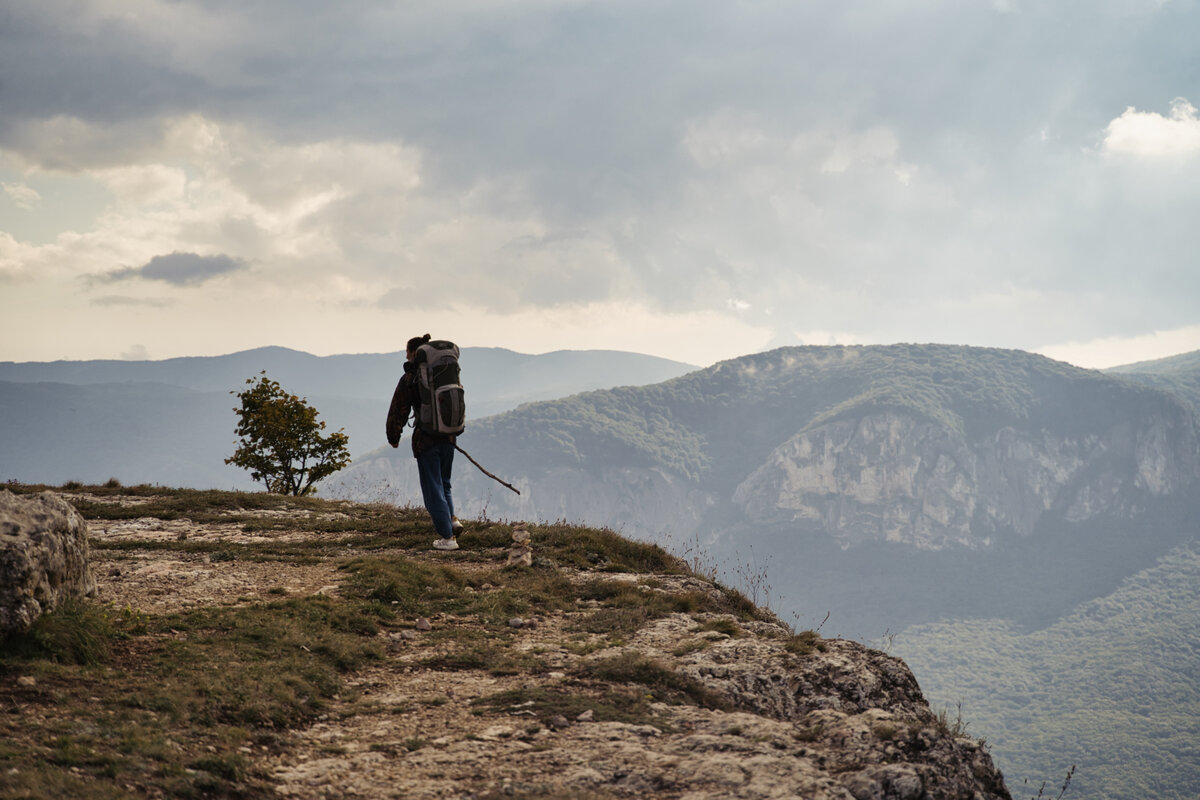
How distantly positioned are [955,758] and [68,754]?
19.9 feet

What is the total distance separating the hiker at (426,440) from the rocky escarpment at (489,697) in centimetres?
184

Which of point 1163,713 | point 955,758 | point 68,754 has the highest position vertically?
point 68,754

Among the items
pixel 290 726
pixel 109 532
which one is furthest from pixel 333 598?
pixel 109 532

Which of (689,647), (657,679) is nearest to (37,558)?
(657,679)

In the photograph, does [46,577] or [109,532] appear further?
[109,532]

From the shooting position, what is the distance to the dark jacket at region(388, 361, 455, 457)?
13086 mm

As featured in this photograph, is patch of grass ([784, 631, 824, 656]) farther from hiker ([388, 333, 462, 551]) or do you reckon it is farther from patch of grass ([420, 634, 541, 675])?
hiker ([388, 333, 462, 551])

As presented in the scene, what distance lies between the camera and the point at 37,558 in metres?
6.63

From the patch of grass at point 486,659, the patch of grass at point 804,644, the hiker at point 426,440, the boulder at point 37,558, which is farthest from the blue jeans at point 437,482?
the patch of grass at point 804,644

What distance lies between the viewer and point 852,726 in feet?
20.5

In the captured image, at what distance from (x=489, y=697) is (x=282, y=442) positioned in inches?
803

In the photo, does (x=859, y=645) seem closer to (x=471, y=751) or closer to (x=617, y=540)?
(x=471, y=751)

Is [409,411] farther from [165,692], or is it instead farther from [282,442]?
[282,442]

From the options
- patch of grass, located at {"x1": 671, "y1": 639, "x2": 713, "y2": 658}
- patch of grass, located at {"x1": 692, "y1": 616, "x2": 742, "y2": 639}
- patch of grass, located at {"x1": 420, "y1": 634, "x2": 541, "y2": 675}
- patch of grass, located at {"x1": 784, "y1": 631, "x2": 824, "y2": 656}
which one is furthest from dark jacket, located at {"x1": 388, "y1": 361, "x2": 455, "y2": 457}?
patch of grass, located at {"x1": 784, "y1": 631, "x2": 824, "y2": 656}
